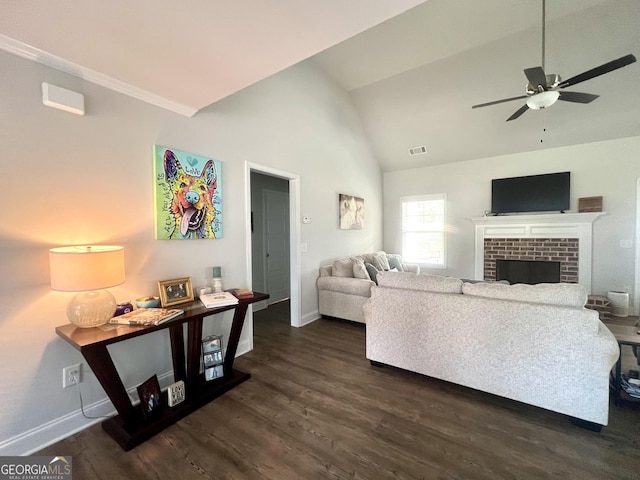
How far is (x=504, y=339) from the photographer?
1996 mm

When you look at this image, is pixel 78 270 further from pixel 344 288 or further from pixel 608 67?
pixel 608 67

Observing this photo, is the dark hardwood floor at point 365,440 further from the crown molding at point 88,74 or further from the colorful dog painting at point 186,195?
the crown molding at point 88,74

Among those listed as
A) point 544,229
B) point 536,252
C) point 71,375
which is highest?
point 544,229

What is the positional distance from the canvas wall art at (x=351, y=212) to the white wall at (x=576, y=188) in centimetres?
168

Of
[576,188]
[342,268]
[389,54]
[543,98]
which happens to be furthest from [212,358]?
[576,188]

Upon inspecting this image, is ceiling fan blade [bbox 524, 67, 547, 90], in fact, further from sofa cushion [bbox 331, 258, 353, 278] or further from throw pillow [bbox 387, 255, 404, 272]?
throw pillow [bbox 387, 255, 404, 272]

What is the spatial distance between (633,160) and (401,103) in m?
3.80

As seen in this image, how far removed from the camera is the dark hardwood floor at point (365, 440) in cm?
151

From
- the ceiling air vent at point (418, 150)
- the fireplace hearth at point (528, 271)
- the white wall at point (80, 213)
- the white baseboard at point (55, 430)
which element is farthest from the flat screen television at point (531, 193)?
the white baseboard at point (55, 430)

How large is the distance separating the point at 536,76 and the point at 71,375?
15.1ft

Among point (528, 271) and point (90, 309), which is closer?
point (90, 309)

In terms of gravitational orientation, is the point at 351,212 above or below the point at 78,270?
above

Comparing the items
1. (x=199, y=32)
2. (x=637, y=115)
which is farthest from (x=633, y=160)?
(x=199, y=32)

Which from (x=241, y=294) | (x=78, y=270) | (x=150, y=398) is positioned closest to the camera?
(x=78, y=270)
